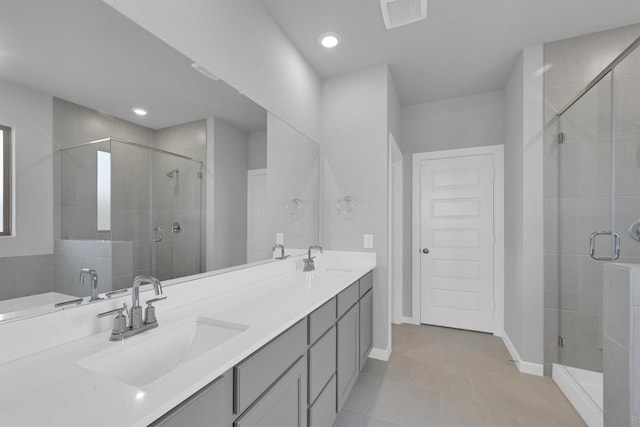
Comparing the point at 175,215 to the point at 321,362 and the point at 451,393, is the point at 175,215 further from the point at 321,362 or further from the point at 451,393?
the point at 451,393

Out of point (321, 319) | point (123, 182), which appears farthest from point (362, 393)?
point (123, 182)

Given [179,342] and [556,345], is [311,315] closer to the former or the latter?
[179,342]

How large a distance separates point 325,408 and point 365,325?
0.90 m

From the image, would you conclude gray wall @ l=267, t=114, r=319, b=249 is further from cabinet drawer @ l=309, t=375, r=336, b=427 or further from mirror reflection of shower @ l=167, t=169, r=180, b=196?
cabinet drawer @ l=309, t=375, r=336, b=427

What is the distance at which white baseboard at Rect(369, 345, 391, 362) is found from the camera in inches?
102

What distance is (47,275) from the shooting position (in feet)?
2.96

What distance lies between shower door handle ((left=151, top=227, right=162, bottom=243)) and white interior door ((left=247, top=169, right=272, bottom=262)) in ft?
1.96

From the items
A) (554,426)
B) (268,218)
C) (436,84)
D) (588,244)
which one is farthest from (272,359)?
(436,84)

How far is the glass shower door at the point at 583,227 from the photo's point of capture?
1.99 metres

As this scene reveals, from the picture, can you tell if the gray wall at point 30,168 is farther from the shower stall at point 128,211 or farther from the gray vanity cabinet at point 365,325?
the gray vanity cabinet at point 365,325

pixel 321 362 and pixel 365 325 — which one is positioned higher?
pixel 321 362

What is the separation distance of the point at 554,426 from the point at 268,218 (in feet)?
7.43

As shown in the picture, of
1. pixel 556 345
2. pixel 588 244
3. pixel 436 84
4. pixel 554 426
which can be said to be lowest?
pixel 554 426

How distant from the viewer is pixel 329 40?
2.34 metres
